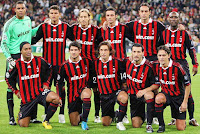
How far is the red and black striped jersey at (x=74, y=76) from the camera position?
266 inches

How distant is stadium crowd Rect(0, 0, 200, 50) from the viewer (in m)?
24.5

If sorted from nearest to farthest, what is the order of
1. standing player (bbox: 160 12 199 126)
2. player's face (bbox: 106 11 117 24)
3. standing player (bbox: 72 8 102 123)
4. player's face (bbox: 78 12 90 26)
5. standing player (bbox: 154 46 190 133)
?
1. standing player (bbox: 154 46 190 133)
2. standing player (bbox: 160 12 199 126)
3. player's face (bbox: 78 12 90 26)
4. player's face (bbox: 106 11 117 24)
5. standing player (bbox: 72 8 102 123)

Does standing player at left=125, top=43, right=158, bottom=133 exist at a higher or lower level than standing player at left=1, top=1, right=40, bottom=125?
lower

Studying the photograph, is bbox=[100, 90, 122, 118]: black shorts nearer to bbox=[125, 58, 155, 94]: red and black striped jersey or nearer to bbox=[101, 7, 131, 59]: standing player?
bbox=[125, 58, 155, 94]: red and black striped jersey

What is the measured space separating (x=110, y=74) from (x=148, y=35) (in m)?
1.10

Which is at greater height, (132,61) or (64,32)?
(64,32)

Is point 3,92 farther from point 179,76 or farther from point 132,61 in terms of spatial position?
point 179,76

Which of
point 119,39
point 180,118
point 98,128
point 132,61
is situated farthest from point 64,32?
point 180,118

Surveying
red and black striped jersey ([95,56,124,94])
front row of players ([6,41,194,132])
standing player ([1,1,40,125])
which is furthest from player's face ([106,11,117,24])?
standing player ([1,1,40,125])

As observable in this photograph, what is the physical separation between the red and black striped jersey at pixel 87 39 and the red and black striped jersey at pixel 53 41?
0.78ft

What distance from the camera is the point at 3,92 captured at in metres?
10.1

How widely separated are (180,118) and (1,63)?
36.2 feet

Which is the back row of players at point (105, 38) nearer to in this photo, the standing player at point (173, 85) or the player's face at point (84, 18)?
the player's face at point (84, 18)

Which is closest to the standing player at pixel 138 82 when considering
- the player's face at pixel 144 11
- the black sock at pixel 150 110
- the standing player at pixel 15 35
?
the black sock at pixel 150 110
